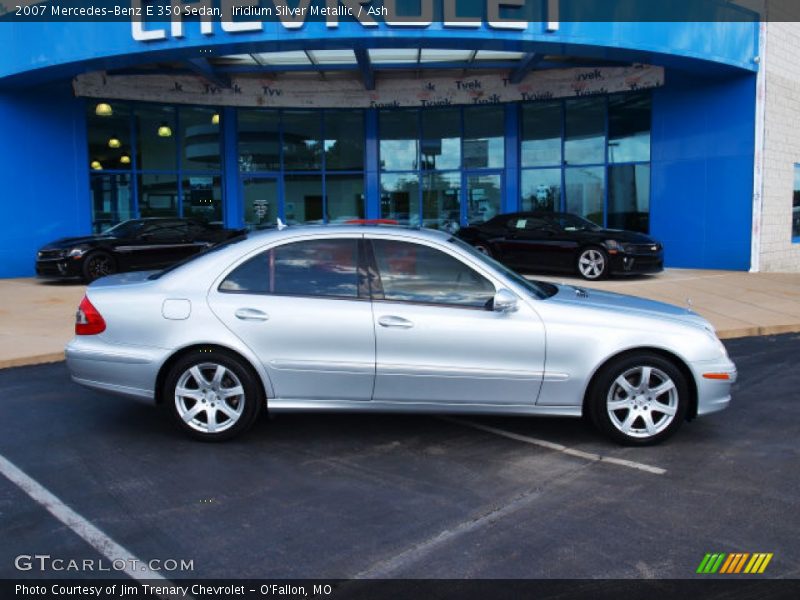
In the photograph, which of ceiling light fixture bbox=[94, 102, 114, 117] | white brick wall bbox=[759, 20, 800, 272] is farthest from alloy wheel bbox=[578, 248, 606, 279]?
ceiling light fixture bbox=[94, 102, 114, 117]

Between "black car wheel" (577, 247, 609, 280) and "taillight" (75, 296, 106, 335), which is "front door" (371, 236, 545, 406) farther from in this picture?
"black car wheel" (577, 247, 609, 280)

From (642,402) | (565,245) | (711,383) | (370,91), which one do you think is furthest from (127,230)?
(711,383)

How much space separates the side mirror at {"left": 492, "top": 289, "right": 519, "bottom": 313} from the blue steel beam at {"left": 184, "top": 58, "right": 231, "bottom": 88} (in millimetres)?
13015

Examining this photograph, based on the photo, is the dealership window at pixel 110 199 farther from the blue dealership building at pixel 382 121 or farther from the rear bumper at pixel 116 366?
the rear bumper at pixel 116 366

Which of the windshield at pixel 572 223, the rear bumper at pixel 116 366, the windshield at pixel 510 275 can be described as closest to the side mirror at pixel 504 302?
the windshield at pixel 510 275

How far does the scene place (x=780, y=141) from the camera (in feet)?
55.1

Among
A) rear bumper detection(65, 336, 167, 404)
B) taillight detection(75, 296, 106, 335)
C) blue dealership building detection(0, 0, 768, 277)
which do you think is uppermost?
blue dealership building detection(0, 0, 768, 277)

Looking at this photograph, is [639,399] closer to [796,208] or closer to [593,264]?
[593,264]

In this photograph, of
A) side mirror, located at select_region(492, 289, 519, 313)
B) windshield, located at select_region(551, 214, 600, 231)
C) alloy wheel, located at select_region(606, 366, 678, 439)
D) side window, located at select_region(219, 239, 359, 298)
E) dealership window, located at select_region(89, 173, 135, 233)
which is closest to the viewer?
side mirror, located at select_region(492, 289, 519, 313)

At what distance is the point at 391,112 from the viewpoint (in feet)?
69.1

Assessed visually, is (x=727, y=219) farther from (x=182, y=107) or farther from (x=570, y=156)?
(x=182, y=107)

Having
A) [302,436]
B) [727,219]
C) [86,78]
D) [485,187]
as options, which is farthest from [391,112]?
[302,436]

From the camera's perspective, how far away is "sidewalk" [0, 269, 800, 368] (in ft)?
28.6

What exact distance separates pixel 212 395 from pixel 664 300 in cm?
876
